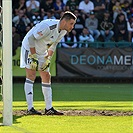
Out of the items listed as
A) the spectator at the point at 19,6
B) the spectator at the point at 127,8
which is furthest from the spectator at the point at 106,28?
the spectator at the point at 19,6

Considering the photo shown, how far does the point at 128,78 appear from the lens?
19.8 m

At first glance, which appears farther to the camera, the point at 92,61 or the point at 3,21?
the point at 92,61

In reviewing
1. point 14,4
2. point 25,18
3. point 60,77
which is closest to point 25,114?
point 60,77

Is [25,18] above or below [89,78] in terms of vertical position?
above

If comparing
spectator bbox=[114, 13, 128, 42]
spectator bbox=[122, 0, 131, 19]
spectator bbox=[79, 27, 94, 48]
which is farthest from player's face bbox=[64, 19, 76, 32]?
spectator bbox=[122, 0, 131, 19]

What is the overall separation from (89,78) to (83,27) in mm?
2327

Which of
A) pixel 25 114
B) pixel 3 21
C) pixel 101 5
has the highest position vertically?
pixel 101 5

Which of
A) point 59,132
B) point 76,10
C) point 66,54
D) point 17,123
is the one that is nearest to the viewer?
point 59,132

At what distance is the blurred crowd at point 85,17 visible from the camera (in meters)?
20.5

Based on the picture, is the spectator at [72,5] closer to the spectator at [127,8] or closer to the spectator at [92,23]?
the spectator at [92,23]

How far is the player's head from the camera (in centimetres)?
974

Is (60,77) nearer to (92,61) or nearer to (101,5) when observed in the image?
(92,61)

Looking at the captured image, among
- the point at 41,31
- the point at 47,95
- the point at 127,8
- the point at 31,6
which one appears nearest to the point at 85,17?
the point at 127,8

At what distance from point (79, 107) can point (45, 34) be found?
7.58 ft
